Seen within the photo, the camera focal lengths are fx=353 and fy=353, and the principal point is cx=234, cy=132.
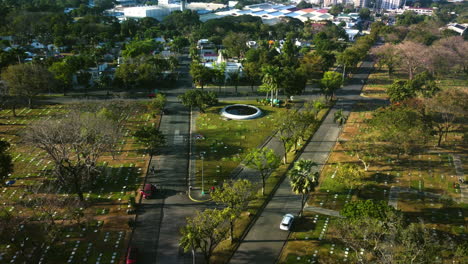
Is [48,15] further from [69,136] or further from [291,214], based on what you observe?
[291,214]

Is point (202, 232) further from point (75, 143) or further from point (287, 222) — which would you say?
point (75, 143)

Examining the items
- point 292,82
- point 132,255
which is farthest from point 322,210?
point 292,82

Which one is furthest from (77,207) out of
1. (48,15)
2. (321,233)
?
(48,15)

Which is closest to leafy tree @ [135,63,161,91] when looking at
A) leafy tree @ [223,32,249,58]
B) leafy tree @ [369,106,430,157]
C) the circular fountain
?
the circular fountain

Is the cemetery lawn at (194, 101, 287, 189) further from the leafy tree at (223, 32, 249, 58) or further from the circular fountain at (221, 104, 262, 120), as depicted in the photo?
the leafy tree at (223, 32, 249, 58)

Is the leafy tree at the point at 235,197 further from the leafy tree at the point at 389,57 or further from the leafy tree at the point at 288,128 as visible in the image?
the leafy tree at the point at 389,57

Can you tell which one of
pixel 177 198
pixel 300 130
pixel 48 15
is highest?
pixel 48 15
